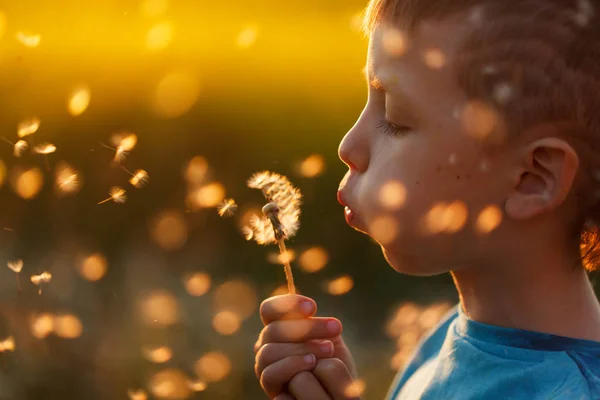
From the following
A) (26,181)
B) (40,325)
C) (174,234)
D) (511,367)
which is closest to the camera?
(511,367)

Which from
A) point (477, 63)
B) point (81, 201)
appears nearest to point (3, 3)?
point (81, 201)

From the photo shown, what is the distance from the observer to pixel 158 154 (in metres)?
3.13

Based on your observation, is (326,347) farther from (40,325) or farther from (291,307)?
(40,325)

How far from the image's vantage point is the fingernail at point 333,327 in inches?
47.6

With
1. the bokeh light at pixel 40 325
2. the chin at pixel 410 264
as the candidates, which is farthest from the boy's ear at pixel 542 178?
the bokeh light at pixel 40 325

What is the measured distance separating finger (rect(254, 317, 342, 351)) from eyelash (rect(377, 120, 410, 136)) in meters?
0.32

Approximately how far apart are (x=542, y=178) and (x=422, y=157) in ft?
0.53

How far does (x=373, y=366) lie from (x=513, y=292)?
68.3 inches

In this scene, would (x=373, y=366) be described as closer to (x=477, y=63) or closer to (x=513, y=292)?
(x=513, y=292)

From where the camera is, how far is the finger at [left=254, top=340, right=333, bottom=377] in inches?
47.6

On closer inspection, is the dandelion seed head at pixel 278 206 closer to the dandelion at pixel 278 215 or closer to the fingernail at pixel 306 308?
the dandelion at pixel 278 215

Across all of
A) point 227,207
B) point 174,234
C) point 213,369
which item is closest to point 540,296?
point 227,207

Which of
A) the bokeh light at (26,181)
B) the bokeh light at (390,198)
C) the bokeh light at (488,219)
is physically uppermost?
the bokeh light at (26,181)

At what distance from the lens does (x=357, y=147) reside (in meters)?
1.11
